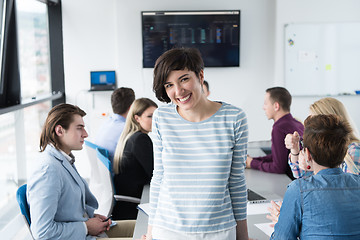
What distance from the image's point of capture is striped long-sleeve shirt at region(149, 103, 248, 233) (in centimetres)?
147

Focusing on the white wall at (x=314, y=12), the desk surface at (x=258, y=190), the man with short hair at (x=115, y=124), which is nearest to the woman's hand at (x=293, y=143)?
the desk surface at (x=258, y=190)

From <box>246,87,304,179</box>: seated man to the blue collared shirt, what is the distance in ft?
4.86

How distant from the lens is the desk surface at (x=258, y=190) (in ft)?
6.72

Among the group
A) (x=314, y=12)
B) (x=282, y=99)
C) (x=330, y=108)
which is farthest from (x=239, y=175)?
(x=314, y=12)

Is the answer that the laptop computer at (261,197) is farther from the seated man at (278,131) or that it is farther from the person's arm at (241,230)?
the person's arm at (241,230)

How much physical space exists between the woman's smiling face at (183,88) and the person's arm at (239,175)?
183 mm

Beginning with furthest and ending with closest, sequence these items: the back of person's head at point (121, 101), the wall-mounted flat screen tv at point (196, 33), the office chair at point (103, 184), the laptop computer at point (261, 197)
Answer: the wall-mounted flat screen tv at point (196, 33)
the back of person's head at point (121, 101)
the office chair at point (103, 184)
the laptop computer at point (261, 197)

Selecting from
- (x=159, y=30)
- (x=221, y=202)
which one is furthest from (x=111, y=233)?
(x=159, y=30)

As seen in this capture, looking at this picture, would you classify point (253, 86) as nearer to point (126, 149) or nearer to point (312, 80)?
point (312, 80)

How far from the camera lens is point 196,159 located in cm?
148

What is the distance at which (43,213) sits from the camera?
6.72 ft

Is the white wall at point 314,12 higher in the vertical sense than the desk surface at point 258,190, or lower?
higher

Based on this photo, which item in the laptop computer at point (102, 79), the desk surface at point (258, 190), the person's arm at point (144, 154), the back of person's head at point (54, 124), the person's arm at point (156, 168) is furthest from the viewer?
the laptop computer at point (102, 79)

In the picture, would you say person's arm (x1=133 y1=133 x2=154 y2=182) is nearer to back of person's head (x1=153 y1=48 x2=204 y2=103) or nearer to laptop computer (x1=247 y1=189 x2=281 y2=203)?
laptop computer (x1=247 y1=189 x2=281 y2=203)
